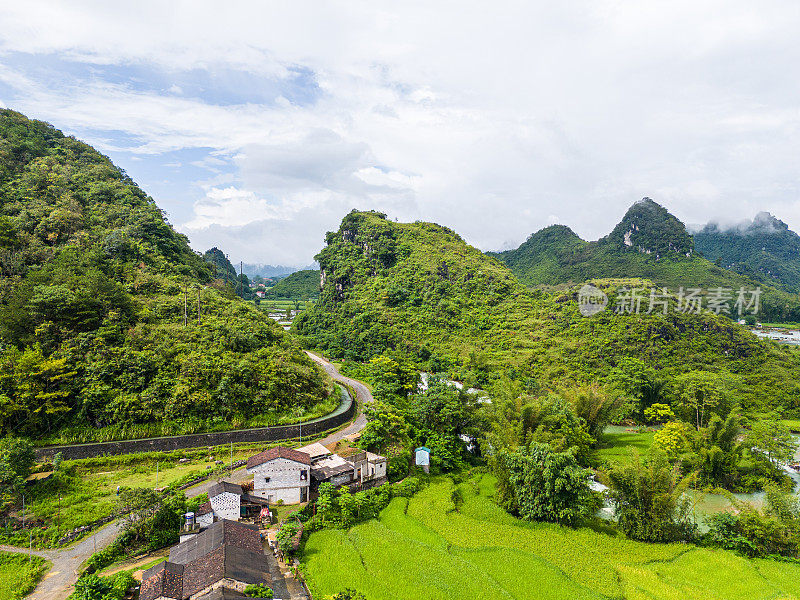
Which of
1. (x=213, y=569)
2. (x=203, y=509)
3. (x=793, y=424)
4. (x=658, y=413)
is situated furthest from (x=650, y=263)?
(x=213, y=569)

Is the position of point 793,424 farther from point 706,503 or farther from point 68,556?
point 68,556

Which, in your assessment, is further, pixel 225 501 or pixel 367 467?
pixel 367 467

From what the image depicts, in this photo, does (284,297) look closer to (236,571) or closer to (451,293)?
(451,293)

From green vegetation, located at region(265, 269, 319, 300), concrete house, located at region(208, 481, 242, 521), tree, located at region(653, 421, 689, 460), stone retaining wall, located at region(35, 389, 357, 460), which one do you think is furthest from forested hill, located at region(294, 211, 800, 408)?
green vegetation, located at region(265, 269, 319, 300)

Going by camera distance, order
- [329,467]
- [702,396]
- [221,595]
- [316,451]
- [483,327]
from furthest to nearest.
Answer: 1. [483,327]
2. [702,396]
3. [316,451]
4. [329,467]
5. [221,595]

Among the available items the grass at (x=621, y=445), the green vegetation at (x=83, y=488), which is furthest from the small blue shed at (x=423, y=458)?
the grass at (x=621, y=445)

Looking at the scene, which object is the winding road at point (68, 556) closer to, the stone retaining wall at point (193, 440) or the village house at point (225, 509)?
the village house at point (225, 509)

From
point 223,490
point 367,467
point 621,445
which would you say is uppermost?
point 223,490
